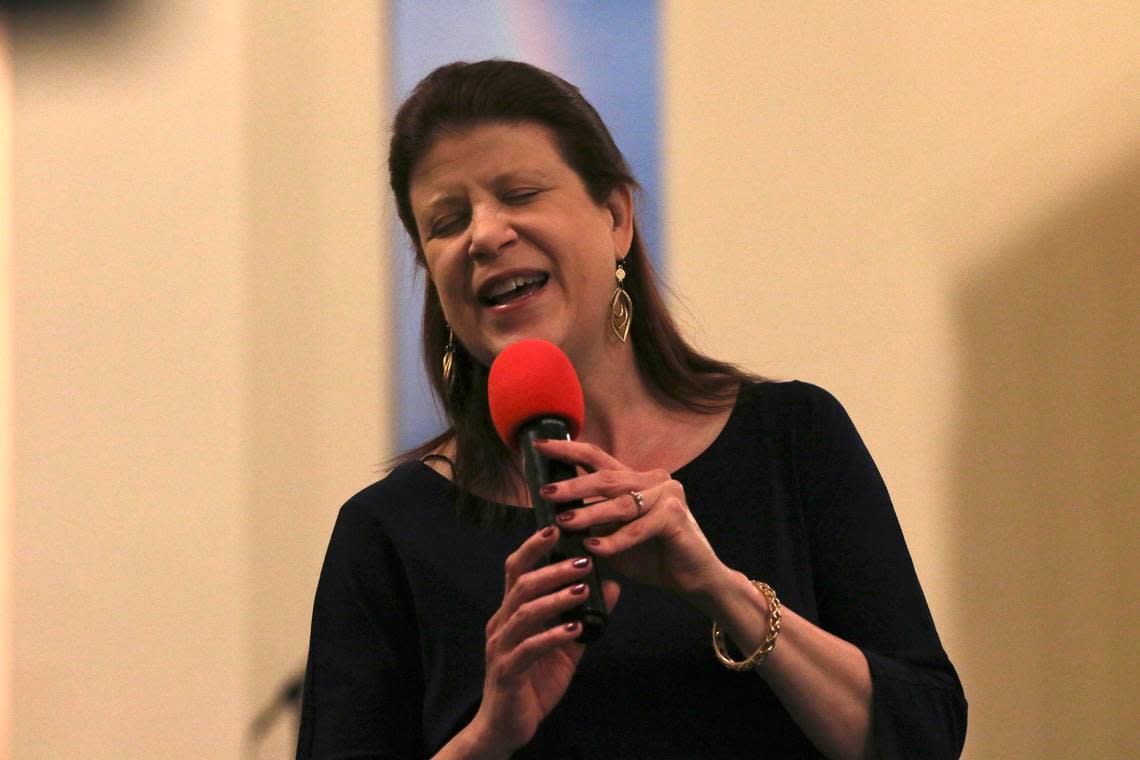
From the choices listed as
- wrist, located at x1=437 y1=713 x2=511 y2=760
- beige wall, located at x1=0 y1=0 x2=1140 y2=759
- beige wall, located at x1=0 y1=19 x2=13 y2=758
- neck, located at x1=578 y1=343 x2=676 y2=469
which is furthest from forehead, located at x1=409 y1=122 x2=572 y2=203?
beige wall, located at x1=0 y1=19 x2=13 y2=758

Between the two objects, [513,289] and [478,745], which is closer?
[478,745]

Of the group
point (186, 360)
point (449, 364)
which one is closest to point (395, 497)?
point (449, 364)

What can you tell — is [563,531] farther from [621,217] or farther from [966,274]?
[966,274]

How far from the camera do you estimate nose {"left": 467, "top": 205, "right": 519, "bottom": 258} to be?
1325 mm

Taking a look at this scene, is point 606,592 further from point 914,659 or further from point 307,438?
point 307,438

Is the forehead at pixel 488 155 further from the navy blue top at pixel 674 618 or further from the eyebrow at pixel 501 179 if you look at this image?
the navy blue top at pixel 674 618

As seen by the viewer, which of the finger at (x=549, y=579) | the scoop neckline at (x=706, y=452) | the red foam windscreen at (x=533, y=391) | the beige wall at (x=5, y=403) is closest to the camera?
the finger at (x=549, y=579)

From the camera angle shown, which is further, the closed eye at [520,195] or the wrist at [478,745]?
the closed eye at [520,195]

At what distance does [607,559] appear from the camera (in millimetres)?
1065

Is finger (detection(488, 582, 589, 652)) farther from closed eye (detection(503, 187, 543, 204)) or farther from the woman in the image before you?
closed eye (detection(503, 187, 543, 204))

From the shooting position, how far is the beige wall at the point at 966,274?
247cm

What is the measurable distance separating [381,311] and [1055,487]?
1398mm

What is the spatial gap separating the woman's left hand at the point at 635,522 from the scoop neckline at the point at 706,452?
302mm

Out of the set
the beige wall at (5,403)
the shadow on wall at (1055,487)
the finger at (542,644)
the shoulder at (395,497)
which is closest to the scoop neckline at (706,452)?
the shoulder at (395,497)
